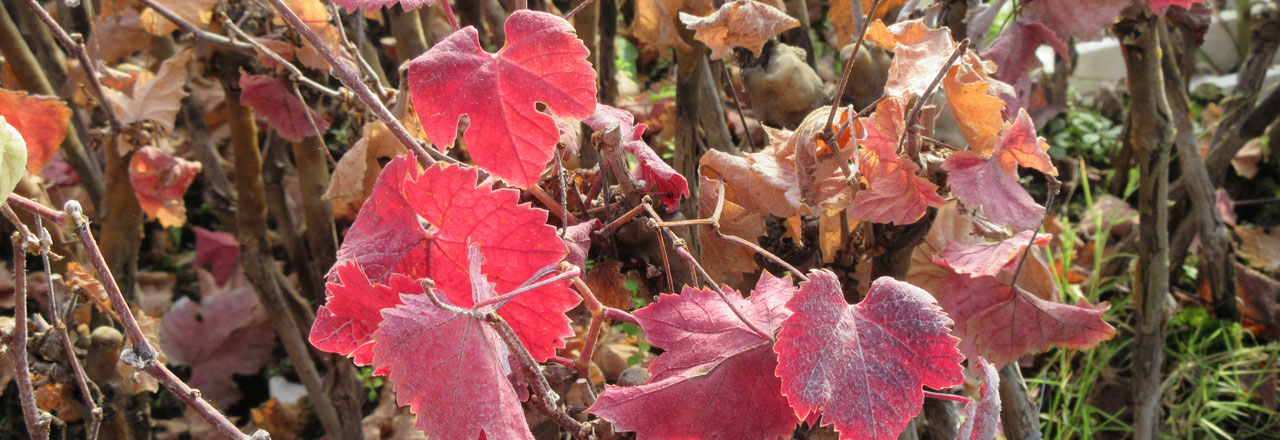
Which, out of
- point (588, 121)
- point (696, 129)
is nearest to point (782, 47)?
point (696, 129)

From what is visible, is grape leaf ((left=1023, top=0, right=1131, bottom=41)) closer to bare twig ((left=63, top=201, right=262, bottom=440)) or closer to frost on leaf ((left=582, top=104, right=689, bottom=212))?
frost on leaf ((left=582, top=104, right=689, bottom=212))

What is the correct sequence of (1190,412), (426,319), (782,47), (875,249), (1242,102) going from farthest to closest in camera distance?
(1242,102) → (1190,412) → (782,47) → (875,249) → (426,319)

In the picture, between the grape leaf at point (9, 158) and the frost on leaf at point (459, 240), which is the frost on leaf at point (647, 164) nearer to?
the frost on leaf at point (459, 240)

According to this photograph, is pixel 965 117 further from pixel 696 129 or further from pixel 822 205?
pixel 696 129

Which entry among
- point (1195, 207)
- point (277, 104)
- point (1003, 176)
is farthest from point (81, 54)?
point (1195, 207)

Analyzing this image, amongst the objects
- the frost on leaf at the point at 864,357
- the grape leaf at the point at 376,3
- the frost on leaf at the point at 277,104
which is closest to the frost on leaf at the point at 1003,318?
the frost on leaf at the point at 864,357
